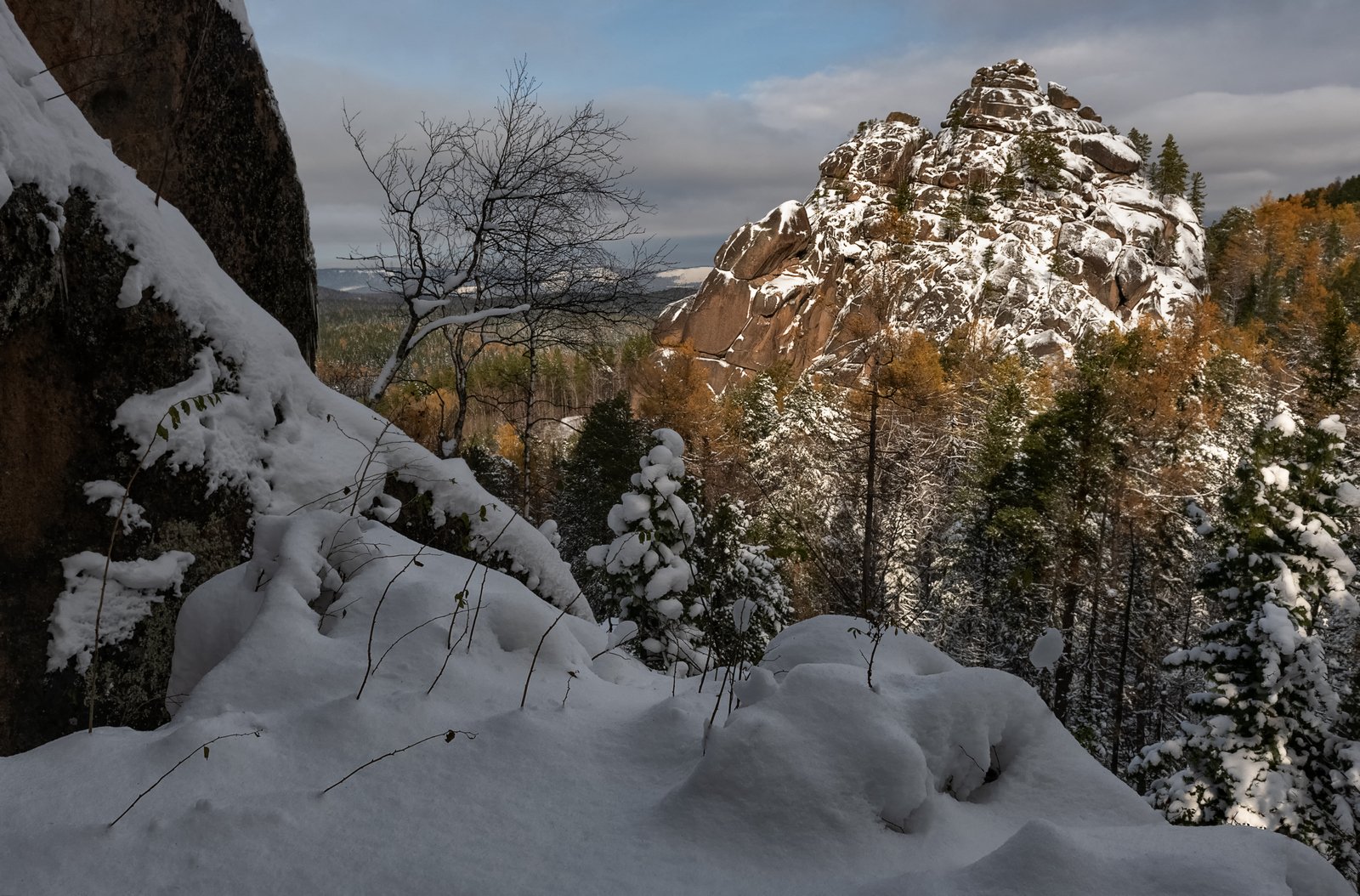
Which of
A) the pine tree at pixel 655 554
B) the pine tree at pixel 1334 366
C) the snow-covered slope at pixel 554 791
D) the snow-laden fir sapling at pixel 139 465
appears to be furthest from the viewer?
the pine tree at pixel 1334 366

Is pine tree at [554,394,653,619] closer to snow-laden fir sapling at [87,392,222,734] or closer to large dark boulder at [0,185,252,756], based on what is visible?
large dark boulder at [0,185,252,756]

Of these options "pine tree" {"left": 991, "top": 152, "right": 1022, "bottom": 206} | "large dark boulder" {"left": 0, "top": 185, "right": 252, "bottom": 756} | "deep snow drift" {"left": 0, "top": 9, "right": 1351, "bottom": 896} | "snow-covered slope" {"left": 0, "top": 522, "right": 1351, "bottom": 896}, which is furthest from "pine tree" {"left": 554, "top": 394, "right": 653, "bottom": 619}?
"pine tree" {"left": 991, "top": 152, "right": 1022, "bottom": 206}

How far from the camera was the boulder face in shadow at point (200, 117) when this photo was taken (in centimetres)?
454

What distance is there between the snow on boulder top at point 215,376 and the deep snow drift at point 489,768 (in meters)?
0.02

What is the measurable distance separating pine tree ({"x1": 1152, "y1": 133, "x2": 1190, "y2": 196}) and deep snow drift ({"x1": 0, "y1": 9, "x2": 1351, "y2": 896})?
87530mm

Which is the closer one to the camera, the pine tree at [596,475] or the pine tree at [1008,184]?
the pine tree at [596,475]

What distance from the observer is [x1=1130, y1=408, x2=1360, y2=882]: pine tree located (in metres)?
10.2

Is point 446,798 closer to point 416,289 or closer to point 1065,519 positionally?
point 416,289

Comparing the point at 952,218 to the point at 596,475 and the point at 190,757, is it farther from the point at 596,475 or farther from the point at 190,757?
the point at 190,757

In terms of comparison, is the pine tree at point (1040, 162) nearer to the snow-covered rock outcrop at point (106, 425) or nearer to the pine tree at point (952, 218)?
the pine tree at point (952, 218)

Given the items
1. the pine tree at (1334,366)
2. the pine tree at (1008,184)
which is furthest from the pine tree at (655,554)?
the pine tree at (1008,184)

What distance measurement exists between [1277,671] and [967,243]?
5557cm

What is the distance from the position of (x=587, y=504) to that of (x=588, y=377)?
196 ft

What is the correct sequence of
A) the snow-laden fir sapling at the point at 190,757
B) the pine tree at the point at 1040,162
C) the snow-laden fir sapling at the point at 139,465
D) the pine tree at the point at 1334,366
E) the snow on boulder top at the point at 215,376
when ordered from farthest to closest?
1. the pine tree at the point at 1040,162
2. the pine tree at the point at 1334,366
3. the snow on boulder top at the point at 215,376
4. the snow-laden fir sapling at the point at 139,465
5. the snow-laden fir sapling at the point at 190,757
